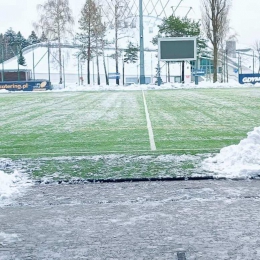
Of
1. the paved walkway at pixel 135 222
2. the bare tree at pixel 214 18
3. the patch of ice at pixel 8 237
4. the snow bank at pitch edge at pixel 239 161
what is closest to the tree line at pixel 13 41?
the bare tree at pixel 214 18

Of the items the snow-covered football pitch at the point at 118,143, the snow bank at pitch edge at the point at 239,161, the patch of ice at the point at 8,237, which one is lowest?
the snow-covered football pitch at the point at 118,143

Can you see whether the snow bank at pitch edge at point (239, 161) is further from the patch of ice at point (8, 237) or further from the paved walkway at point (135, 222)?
the patch of ice at point (8, 237)

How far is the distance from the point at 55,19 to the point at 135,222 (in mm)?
64940

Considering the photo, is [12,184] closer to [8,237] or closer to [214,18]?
[8,237]

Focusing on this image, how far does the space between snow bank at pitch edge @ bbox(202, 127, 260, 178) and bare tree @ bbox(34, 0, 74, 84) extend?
60799 mm

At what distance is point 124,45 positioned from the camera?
385ft

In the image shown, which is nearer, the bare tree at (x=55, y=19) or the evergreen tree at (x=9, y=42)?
the bare tree at (x=55, y=19)

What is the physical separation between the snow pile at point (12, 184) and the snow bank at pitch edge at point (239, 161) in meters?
2.52

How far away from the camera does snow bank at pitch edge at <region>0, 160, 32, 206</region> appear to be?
6.09 meters

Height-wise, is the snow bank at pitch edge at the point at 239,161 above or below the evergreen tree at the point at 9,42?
below

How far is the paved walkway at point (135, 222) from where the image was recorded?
4102 millimetres

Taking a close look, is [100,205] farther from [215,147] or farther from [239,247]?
[215,147]

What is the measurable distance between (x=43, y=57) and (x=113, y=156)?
10409cm

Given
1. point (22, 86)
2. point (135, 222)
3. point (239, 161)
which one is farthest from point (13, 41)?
point (135, 222)
